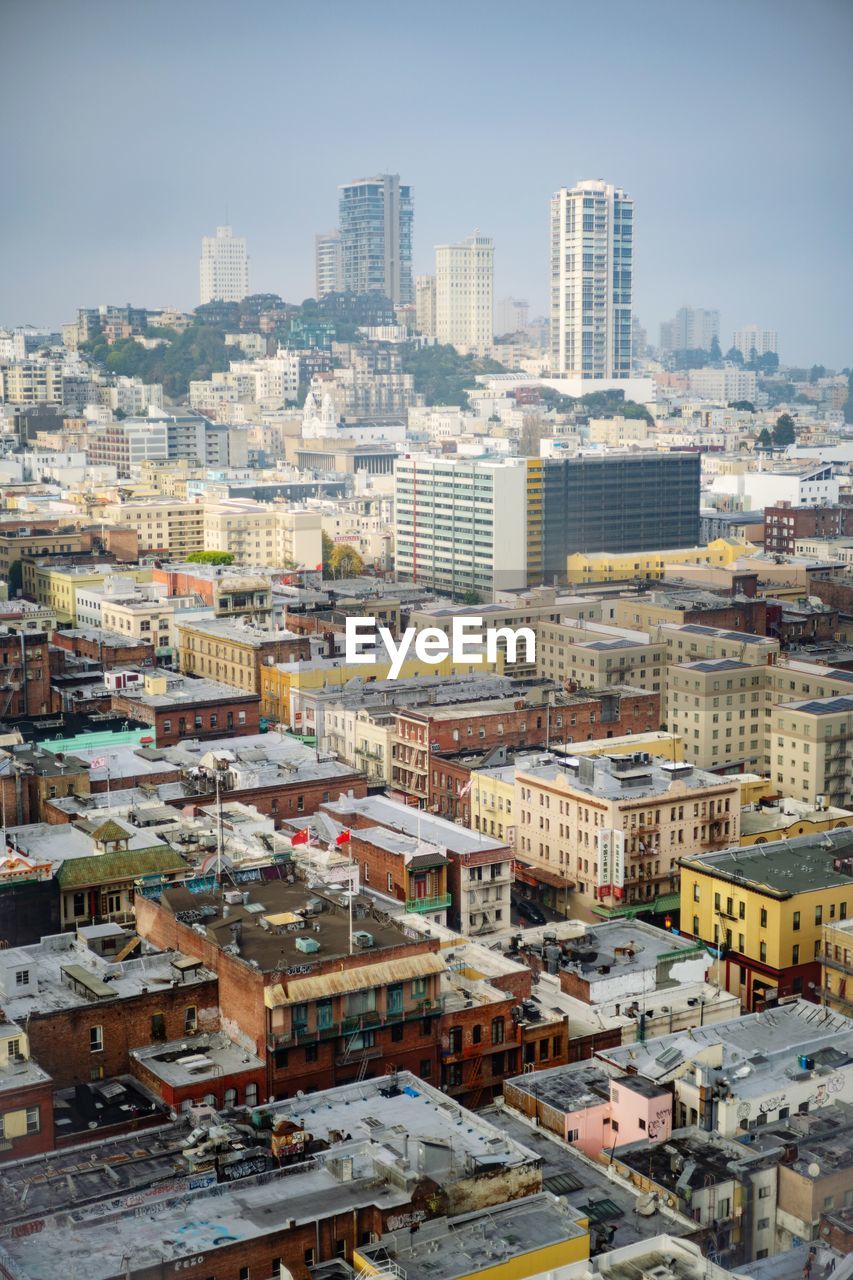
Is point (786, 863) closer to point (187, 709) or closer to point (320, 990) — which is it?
point (320, 990)

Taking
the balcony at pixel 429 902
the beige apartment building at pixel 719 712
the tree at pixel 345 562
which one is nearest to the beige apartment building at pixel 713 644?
the beige apartment building at pixel 719 712

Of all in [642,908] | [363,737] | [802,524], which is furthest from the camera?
[802,524]

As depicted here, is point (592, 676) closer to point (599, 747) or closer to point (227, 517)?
point (599, 747)

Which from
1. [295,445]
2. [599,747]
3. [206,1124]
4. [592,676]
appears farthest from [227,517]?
[206,1124]

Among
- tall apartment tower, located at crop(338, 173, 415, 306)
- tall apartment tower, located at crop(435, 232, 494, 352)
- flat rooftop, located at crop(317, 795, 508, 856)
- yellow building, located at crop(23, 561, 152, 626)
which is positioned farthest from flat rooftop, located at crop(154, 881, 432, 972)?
tall apartment tower, located at crop(435, 232, 494, 352)

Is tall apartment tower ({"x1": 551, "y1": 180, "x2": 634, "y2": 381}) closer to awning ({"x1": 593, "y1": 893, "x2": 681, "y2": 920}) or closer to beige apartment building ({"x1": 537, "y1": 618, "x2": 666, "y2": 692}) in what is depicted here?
beige apartment building ({"x1": 537, "y1": 618, "x2": 666, "y2": 692})

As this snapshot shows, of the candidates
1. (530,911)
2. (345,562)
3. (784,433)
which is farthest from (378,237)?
(530,911)

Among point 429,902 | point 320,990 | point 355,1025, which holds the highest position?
point 320,990
